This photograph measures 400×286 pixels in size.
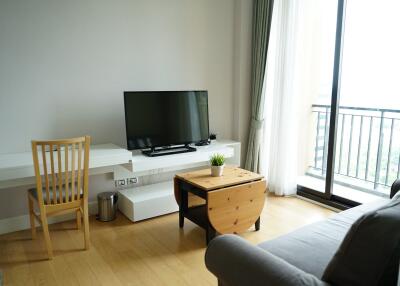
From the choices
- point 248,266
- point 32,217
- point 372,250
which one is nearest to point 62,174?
point 32,217

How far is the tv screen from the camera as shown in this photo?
10.8 feet

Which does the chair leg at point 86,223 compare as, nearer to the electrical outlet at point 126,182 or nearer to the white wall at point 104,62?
the white wall at point 104,62

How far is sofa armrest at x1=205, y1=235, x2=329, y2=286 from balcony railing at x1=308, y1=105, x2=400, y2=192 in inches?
113

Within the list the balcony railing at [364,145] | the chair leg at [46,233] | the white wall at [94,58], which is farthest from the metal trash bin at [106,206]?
the balcony railing at [364,145]

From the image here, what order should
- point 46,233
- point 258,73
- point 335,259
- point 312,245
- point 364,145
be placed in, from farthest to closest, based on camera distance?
1. point 364,145
2. point 258,73
3. point 46,233
4. point 312,245
5. point 335,259

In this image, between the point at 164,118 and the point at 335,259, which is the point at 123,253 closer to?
the point at 164,118

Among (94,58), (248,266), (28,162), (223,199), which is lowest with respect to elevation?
(223,199)

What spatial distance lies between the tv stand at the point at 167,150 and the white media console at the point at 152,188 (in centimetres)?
7

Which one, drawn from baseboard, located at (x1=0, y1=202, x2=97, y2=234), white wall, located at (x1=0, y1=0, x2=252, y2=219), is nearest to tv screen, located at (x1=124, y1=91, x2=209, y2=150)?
white wall, located at (x1=0, y1=0, x2=252, y2=219)

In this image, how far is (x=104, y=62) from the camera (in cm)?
334

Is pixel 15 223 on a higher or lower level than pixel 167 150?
lower

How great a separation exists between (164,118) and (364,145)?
2.63m

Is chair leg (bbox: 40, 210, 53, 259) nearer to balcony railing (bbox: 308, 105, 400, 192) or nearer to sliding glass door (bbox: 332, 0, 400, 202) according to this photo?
sliding glass door (bbox: 332, 0, 400, 202)

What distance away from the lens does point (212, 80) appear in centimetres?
412
